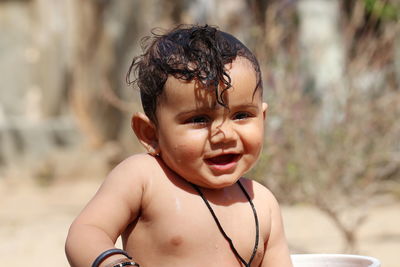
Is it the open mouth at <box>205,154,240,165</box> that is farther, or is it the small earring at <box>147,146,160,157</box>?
the small earring at <box>147,146,160,157</box>

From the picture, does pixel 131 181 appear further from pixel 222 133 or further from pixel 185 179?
pixel 222 133

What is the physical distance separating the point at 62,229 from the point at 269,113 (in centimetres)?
215

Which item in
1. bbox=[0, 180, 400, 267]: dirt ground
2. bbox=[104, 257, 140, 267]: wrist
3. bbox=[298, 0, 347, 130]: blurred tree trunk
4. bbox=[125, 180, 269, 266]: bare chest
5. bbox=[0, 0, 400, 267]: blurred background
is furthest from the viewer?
bbox=[298, 0, 347, 130]: blurred tree trunk

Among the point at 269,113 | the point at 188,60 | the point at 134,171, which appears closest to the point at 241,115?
the point at 188,60

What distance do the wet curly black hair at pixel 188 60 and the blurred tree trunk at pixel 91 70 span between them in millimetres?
8070

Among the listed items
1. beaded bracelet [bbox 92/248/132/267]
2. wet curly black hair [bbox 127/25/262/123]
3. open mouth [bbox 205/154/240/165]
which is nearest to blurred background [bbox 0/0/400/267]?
wet curly black hair [bbox 127/25/262/123]

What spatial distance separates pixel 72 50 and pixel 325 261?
28.8ft

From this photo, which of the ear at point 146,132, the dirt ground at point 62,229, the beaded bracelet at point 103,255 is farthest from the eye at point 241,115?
the dirt ground at point 62,229

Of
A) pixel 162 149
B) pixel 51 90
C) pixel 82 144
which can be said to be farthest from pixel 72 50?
pixel 162 149

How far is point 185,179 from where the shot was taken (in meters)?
→ 2.51

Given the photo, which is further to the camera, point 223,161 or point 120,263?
point 223,161

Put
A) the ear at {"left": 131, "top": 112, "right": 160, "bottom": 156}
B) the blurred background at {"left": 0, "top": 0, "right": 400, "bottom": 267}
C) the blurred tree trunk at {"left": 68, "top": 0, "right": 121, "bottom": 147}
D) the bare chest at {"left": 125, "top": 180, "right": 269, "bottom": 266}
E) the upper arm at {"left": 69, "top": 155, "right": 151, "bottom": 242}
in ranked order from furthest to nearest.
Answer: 1. the blurred tree trunk at {"left": 68, "top": 0, "right": 121, "bottom": 147}
2. the blurred background at {"left": 0, "top": 0, "right": 400, "bottom": 267}
3. the ear at {"left": 131, "top": 112, "right": 160, "bottom": 156}
4. the bare chest at {"left": 125, "top": 180, "right": 269, "bottom": 266}
5. the upper arm at {"left": 69, "top": 155, "right": 151, "bottom": 242}

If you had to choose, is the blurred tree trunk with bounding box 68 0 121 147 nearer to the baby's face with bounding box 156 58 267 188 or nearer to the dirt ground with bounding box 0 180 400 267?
the dirt ground with bounding box 0 180 400 267

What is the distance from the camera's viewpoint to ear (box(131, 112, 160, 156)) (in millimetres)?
2525
